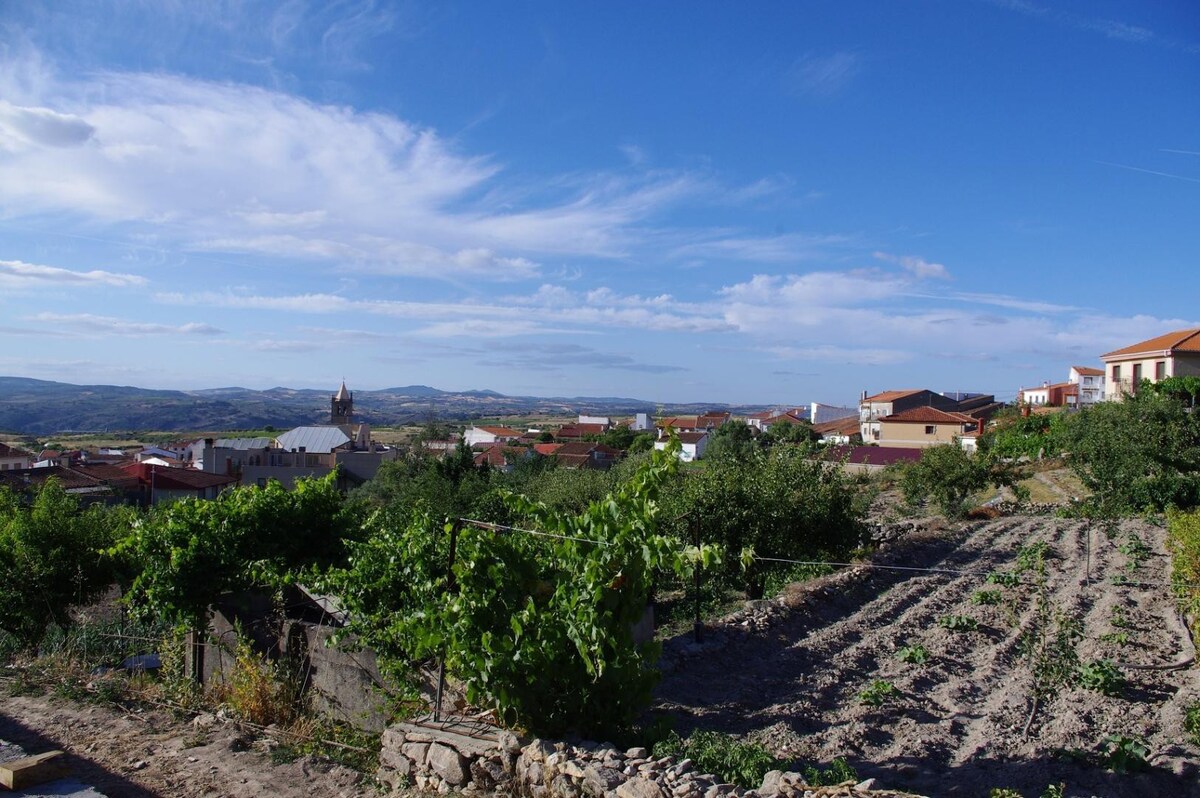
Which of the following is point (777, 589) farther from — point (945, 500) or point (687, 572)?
point (945, 500)

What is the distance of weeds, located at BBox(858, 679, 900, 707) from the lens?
725 cm

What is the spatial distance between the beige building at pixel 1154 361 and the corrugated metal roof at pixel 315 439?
52.4 metres

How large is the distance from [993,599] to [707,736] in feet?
23.7

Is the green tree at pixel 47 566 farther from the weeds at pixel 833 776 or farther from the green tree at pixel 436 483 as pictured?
the green tree at pixel 436 483

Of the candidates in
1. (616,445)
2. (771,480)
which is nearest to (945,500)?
(771,480)

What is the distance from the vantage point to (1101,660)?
8414 mm

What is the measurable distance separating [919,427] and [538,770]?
53991 mm

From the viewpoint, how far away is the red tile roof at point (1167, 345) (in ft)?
121

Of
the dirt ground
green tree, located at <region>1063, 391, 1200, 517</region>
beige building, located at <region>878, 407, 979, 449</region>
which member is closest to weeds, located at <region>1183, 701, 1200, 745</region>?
the dirt ground

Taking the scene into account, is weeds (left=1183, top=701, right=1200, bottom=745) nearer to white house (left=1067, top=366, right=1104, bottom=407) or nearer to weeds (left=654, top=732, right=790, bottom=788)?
weeds (left=654, top=732, right=790, bottom=788)

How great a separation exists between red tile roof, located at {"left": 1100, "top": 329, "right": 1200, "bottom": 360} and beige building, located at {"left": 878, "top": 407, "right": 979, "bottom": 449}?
38.8 feet

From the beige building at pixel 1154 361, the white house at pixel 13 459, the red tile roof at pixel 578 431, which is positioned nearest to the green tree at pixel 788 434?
the beige building at pixel 1154 361

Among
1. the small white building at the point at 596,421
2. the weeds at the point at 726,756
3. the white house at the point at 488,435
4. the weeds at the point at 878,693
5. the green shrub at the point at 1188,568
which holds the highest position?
the green shrub at the point at 1188,568

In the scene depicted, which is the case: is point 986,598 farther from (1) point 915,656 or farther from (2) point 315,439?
(2) point 315,439
